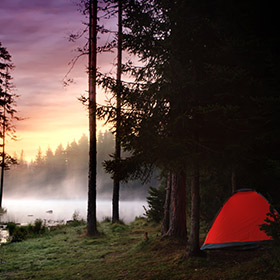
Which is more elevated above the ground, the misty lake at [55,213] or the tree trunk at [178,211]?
the tree trunk at [178,211]

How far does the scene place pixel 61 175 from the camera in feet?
349

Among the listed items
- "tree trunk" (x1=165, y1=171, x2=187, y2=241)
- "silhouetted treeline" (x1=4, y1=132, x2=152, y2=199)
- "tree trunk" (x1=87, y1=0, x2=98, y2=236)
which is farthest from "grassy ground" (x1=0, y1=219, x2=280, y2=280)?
"silhouetted treeline" (x1=4, y1=132, x2=152, y2=199)

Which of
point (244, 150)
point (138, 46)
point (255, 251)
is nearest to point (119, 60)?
point (138, 46)

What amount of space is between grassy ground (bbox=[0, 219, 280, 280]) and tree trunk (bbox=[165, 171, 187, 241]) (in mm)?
498

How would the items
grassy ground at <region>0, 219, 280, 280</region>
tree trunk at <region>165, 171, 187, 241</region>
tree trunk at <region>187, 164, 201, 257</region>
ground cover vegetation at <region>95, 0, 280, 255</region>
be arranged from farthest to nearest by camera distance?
tree trunk at <region>165, 171, 187, 241</region> → tree trunk at <region>187, 164, 201, 257</region> → ground cover vegetation at <region>95, 0, 280, 255</region> → grassy ground at <region>0, 219, 280, 280</region>

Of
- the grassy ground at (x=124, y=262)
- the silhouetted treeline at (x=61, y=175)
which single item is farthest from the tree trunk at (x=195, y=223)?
the silhouetted treeline at (x=61, y=175)

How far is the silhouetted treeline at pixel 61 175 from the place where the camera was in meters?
95.0

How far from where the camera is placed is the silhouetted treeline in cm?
9500

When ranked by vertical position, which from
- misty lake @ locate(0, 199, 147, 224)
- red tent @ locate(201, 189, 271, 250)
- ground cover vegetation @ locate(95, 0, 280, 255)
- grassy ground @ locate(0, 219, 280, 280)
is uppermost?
ground cover vegetation @ locate(95, 0, 280, 255)

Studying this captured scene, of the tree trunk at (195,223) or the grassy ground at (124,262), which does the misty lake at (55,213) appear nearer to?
the grassy ground at (124,262)

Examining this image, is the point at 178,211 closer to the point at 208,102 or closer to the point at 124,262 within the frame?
the point at 124,262

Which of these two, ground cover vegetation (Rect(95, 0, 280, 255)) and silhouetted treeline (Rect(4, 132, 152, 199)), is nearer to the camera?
ground cover vegetation (Rect(95, 0, 280, 255))

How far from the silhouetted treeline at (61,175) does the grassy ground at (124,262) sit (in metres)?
78.1

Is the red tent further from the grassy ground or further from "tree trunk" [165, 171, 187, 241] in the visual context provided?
"tree trunk" [165, 171, 187, 241]
